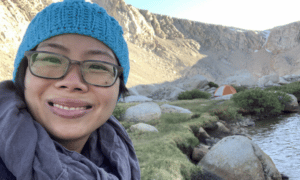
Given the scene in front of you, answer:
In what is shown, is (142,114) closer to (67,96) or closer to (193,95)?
(67,96)

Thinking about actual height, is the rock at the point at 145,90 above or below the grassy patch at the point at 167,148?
below

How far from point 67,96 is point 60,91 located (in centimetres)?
5

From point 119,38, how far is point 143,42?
41.6 metres

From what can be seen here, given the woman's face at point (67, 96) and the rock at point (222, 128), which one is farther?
the rock at point (222, 128)

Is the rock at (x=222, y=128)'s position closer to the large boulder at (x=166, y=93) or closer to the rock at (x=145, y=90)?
the large boulder at (x=166, y=93)

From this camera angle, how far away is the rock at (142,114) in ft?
25.5

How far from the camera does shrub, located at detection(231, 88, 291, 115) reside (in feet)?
34.7

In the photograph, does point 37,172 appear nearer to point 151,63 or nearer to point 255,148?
point 255,148

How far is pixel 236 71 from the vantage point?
5094cm

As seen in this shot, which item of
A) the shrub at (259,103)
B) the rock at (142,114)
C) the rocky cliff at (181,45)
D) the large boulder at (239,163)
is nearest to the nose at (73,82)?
the large boulder at (239,163)

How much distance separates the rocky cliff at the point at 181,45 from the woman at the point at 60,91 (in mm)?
20429

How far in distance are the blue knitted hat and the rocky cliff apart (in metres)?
20.4

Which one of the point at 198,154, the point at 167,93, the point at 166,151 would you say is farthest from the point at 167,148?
the point at 167,93

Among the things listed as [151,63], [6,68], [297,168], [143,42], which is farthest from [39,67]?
[143,42]
